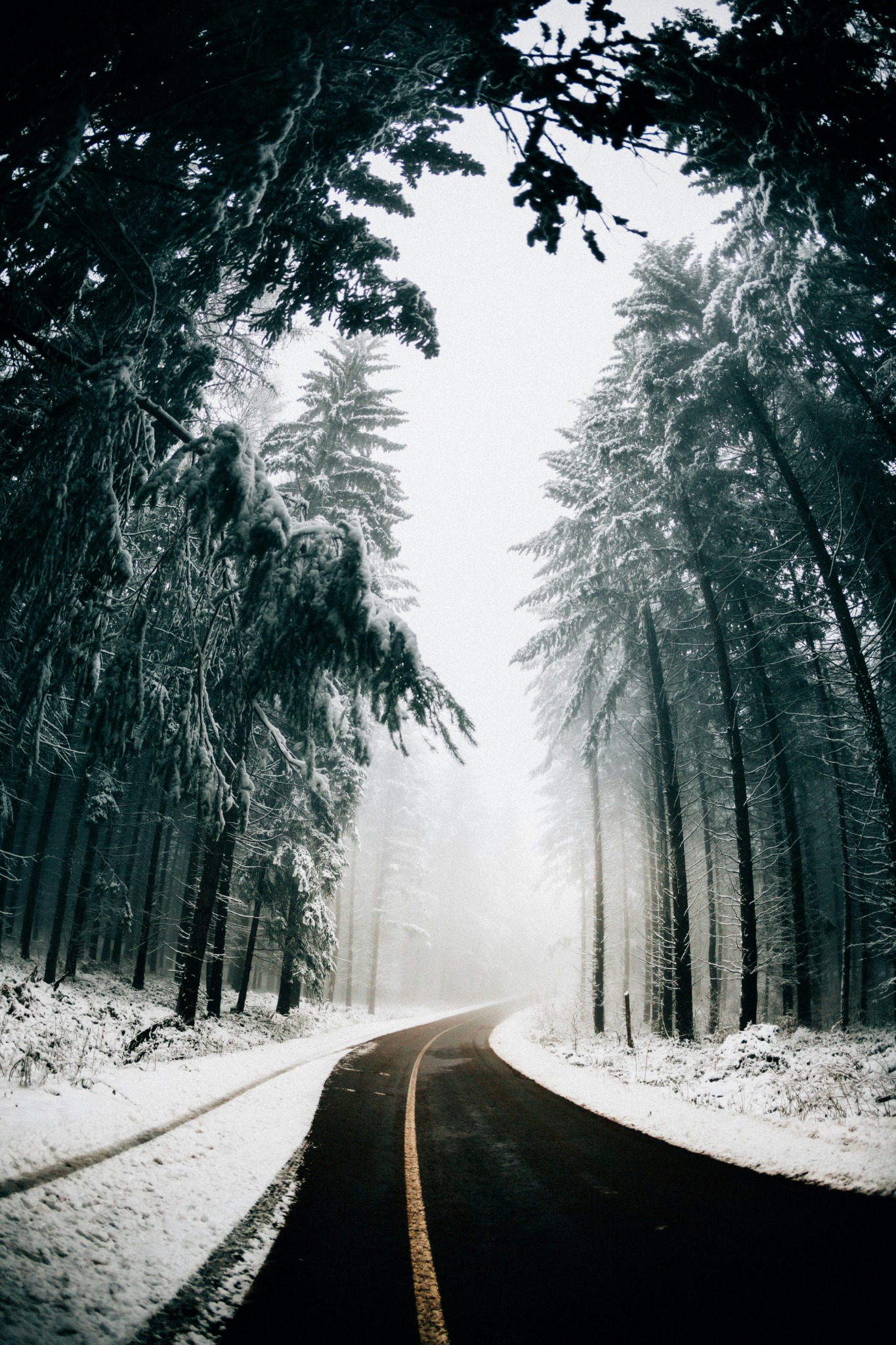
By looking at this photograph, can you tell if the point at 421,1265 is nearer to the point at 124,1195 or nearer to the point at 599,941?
the point at 124,1195

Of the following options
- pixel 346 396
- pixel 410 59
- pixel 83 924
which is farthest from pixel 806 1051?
pixel 83 924

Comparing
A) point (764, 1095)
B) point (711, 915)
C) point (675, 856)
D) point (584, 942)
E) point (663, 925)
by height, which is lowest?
point (584, 942)

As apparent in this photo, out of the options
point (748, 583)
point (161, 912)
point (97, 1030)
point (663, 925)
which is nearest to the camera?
point (97, 1030)

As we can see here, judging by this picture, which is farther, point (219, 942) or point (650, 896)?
point (650, 896)

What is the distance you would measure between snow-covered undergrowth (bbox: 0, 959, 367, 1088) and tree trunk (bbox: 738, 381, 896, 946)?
12.3 metres

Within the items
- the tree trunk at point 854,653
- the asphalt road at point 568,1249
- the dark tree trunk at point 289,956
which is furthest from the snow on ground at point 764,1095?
the dark tree trunk at point 289,956

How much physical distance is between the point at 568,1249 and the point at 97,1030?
926 cm

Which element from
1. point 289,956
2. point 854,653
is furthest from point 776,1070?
point 289,956

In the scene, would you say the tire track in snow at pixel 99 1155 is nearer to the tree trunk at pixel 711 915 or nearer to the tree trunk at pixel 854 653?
the tree trunk at pixel 854 653

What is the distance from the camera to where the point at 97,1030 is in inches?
365

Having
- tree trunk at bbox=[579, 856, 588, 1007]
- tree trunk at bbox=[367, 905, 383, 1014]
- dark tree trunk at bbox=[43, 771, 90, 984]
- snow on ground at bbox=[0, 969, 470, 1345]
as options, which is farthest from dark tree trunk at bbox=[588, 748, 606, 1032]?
dark tree trunk at bbox=[43, 771, 90, 984]

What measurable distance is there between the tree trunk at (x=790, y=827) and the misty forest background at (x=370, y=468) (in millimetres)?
138

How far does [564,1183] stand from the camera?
4.86m

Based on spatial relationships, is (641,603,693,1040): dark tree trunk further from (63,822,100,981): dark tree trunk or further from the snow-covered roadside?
(63,822,100,981): dark tree trunk
